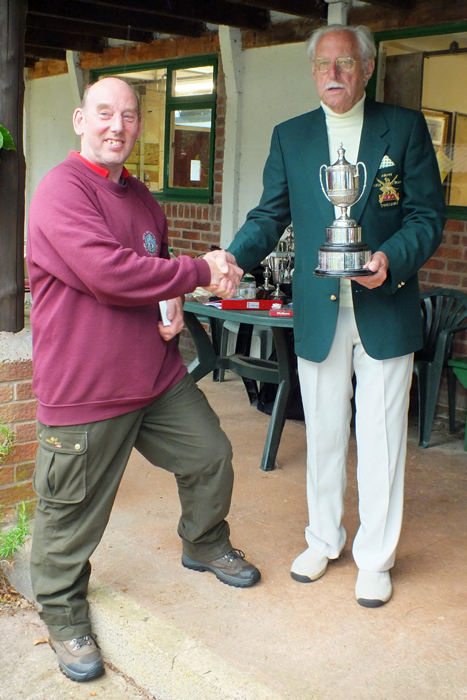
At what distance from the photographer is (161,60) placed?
8.12 m

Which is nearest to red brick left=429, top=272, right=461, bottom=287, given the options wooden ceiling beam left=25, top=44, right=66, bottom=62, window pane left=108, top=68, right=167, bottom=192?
window pane left=108, top=68, right=167, bottom=192

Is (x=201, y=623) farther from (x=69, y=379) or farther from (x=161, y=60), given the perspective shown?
(x=161, y=60)

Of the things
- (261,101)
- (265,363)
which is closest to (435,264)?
(265,363)

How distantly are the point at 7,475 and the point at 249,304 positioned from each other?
188 centimetres

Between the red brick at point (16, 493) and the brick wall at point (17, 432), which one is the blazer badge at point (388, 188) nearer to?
the brick wall at point (17, 432)

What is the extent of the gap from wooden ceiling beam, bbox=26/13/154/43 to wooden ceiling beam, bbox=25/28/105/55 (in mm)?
383

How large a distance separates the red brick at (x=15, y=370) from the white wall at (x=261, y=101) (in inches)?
157

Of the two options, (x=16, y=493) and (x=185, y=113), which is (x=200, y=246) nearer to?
(x=185, y=113)

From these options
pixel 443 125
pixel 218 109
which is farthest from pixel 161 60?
pixel 443 125

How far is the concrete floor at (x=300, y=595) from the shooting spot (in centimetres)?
258

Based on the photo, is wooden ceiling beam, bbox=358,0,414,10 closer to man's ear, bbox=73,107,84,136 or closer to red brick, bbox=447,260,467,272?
red brick, bbox=447,260,467,272

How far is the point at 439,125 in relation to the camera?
581cm

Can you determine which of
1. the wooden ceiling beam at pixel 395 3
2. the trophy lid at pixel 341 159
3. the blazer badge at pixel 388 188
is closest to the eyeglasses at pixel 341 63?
the trophy lid at pixel 341 159

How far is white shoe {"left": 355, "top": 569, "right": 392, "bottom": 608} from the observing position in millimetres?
2998
